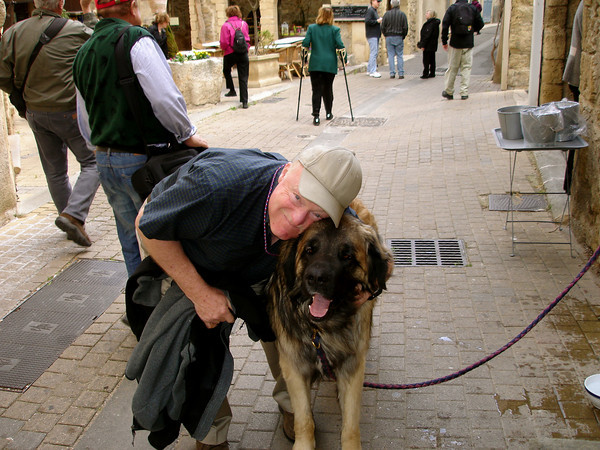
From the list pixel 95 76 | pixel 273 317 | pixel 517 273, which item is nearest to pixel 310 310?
pixel 273 317

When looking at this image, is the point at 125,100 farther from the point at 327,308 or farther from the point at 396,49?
the point at 396,49

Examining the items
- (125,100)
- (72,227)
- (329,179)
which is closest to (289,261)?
(329,179)

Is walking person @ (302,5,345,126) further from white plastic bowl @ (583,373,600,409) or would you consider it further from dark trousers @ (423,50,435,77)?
A: white plastic bowl @ (583,373,600,409)

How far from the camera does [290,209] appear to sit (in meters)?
2.33

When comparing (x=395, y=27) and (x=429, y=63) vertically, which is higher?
(x=395, y=27)

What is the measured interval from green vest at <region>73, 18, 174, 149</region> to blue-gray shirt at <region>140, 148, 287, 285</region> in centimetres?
118

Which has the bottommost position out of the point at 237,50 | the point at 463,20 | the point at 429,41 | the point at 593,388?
the point at 593,388

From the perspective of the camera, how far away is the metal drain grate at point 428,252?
16.4 ft

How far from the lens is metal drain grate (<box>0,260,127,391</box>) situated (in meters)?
3.76

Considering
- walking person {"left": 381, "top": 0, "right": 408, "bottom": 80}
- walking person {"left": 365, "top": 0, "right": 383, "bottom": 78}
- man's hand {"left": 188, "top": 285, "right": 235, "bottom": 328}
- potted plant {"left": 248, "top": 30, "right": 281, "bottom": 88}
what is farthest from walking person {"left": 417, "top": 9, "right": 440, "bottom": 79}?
man's hand {"left": 188, "top": 285, "right": 235, "bottom": 328}

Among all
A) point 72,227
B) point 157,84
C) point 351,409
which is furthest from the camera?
point 72,227

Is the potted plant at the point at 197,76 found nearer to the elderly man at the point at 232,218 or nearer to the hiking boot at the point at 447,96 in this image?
the hiking boot at the point at 447,96

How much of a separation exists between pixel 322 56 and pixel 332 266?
9127 millimetres

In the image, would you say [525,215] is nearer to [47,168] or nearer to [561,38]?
[561,38]
